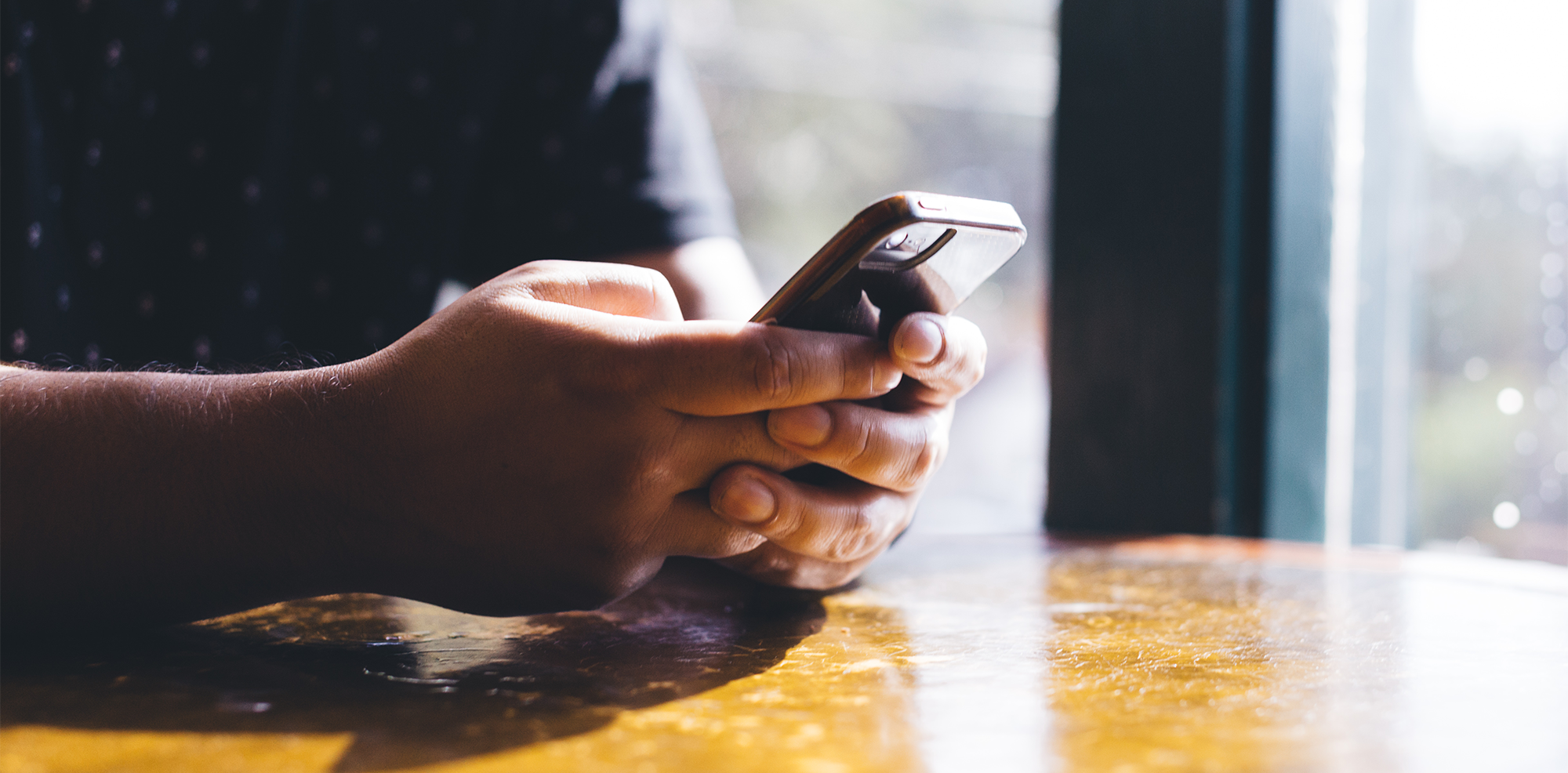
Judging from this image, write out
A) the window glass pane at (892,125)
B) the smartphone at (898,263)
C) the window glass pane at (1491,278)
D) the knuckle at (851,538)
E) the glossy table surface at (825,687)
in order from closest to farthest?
the glossy table surface at (825,687) → the smartphone at (898,263) → the knuckle at (851,538) → the window glass pane at (1491,278) → the window glass pane at (892,125)

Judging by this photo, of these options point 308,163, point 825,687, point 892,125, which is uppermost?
point 892,125

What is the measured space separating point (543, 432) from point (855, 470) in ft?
0.55

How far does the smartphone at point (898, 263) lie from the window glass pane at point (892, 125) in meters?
3.32

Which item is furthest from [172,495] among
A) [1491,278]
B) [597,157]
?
[1491,278]

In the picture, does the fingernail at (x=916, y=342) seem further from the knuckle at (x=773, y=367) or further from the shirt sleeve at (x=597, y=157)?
the shirt sleeve at (x=597, y=157)

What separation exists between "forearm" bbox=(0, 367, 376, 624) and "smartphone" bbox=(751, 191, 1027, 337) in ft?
0.71

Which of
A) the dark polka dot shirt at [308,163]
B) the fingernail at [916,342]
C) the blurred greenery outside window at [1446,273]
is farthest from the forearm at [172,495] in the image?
the blurred greenery outside window at [1446,273]

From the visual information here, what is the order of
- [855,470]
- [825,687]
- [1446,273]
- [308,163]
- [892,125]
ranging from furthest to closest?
1. [892,125]
2. [1446,273]
3. [308,163]
4. [855,470]
5. [825,687]

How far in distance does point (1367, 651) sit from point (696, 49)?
3.89 meters

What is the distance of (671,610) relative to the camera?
0.53 metres

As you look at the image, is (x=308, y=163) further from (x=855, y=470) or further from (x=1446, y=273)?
(x=1446, y=273)

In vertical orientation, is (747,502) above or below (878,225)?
below

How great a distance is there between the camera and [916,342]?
448 mm

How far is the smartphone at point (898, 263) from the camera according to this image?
375 millimetres
